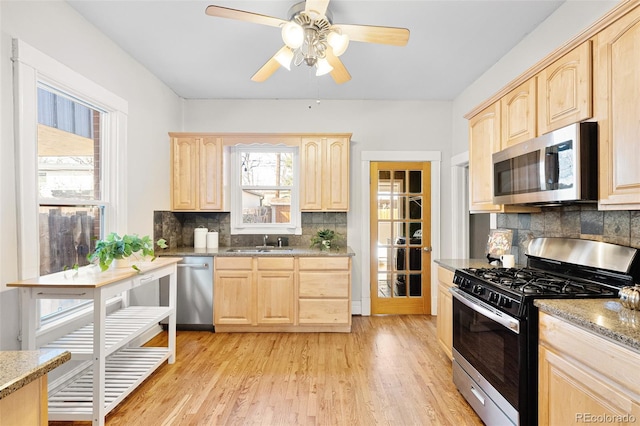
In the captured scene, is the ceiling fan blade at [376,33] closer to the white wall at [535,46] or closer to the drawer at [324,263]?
the white wall at [535,46]

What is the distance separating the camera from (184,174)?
3.88m

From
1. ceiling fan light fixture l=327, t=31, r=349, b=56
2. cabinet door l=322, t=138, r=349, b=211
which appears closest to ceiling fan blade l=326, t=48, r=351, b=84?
ceiling fan light fixture l=327, t=31, r=349, b=56

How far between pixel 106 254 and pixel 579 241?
10.1ft

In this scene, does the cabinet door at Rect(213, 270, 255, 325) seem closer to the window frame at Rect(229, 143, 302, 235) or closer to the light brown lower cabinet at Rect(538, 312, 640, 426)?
the window frame at Rect(229, 143, 302, 235)

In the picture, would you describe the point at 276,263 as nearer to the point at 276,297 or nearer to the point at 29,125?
the point at 276,297

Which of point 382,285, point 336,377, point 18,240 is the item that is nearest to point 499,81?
point 382,285

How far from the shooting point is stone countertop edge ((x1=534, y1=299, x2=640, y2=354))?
1133mm

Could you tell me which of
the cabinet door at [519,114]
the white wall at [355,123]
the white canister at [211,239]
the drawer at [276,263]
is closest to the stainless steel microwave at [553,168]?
the cabinet door at [519,114]

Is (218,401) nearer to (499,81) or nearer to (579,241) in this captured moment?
(579,241)

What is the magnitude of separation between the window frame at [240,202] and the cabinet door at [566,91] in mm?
2668

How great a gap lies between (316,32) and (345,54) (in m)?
1.01

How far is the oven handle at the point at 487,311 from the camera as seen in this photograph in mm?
1649

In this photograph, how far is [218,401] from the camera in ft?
7.39

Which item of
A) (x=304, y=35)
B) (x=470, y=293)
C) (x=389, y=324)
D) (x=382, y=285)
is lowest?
(x=389, y=324)
